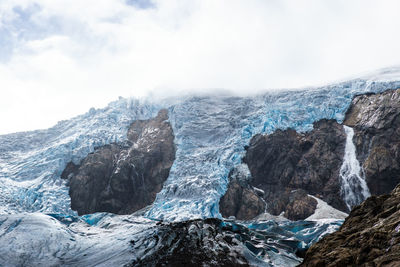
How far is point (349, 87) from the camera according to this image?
66.4 metres

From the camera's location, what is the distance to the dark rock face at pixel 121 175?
65.7 meters

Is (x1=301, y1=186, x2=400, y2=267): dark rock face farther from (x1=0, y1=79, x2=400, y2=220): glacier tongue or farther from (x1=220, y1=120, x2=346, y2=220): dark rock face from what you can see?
(x1=0, y1=79, x2=400, y2=220): glacier tongue

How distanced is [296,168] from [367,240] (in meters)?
49.4

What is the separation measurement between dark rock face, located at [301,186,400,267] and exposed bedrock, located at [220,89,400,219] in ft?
117

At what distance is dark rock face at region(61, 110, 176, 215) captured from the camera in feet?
216

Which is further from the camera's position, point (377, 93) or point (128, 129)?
point (128, 129)

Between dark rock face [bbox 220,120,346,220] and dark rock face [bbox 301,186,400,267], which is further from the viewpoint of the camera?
dark rock face [bbox 220,120,346,220]

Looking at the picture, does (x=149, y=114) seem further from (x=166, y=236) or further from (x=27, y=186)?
(x=166, y=236)

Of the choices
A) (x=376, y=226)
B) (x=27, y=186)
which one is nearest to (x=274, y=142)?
(x=27, y=186)

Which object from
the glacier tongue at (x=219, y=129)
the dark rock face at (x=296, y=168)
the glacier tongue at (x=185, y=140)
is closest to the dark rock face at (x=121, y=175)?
the glacier tongue at (x=185, y=140)

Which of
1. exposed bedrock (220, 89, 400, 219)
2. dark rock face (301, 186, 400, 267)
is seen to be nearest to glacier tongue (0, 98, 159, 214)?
exposed bedrock (220, 89, 400, 219)

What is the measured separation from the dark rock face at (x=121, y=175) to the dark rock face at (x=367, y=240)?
49.9 m

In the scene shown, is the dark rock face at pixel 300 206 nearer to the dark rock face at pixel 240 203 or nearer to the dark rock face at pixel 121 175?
the dark rock face at pixel 240 203

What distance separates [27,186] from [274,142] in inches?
1809
